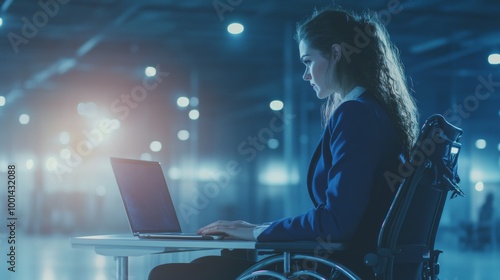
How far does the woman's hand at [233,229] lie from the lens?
2070 millimetres

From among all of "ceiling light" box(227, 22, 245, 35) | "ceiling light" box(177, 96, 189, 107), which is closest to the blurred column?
"ceiling light" box(227, 22, 245, 35)

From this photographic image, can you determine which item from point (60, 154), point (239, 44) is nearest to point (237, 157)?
point (60, 154)

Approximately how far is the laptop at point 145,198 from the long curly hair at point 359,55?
2.33 ft

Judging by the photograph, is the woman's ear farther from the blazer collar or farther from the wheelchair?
the wheelchair

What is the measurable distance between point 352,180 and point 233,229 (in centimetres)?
45

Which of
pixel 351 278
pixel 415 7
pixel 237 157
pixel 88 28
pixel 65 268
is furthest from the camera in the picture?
pixel 237 157

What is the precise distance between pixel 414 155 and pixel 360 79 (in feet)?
1.08

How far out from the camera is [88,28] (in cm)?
1051

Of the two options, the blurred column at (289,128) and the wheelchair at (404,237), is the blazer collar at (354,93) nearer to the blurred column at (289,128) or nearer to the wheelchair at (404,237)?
the wheelchair at (404,237)

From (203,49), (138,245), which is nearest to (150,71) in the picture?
(203,49)

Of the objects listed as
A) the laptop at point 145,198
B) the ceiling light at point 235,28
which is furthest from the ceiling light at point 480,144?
the laptop at point 145,198

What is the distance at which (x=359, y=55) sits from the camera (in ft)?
6.98

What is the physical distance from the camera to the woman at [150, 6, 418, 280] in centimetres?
184

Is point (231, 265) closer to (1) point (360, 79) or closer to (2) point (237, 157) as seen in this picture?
(1) point (360, 79)
